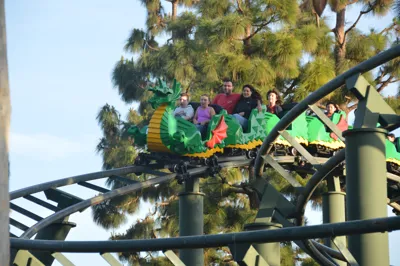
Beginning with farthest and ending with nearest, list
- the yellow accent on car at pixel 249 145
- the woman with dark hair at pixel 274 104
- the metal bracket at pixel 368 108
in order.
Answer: the woman with dark hair at pixel 274 104 → the yellow accent on car at pixel 249 145 → the metal bracket at pixel 368 108

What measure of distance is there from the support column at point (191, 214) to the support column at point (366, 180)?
4722mm

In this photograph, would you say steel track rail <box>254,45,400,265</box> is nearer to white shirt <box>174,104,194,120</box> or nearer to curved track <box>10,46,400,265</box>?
curved track <box>10,46,400,265</box>

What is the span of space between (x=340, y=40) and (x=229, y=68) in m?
2.64

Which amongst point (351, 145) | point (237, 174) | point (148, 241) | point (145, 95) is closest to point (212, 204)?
point (237, 174)

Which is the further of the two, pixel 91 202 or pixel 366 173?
pixel 91 202

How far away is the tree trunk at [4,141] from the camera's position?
2814 mm

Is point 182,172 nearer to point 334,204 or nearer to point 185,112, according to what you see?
point 185,112

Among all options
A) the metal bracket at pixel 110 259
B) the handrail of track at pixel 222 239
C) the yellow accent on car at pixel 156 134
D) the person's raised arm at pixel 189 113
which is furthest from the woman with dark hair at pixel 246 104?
the metal bracket at pixel 110 259

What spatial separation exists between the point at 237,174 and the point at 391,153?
14.5ft

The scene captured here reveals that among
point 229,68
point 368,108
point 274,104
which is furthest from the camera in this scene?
point 229,68

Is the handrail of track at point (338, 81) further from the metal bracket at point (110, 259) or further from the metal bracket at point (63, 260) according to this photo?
the metal bracket at point (63, 260)

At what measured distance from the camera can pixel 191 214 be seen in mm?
10562

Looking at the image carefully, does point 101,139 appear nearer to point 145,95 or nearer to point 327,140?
point 145,95

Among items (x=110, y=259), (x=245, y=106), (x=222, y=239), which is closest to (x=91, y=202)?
(x=245, y=106)
